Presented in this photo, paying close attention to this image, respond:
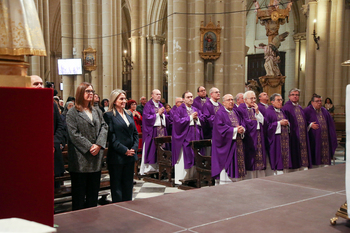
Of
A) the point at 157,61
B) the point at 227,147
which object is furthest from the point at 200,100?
the point at 157,61

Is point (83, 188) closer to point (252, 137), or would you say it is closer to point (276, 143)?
point (252, 137)

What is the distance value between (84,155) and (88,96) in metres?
0.70

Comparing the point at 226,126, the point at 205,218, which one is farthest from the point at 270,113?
the point at 205,218

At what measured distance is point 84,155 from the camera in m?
4.20

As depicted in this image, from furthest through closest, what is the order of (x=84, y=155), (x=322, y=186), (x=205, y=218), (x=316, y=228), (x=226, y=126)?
(x=226, y=126)
(x=84, y=155)
(x=322, y=186)
(x=205, y=218)
(x=316, y=228)

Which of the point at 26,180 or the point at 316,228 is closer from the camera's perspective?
the point at 26,180

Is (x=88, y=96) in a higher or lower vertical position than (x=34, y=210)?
higher

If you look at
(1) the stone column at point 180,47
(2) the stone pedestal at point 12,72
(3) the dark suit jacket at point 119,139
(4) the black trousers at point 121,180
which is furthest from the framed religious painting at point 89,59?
(2) the stone pedestal at point 12,72

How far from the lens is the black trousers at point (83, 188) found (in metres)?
4.29

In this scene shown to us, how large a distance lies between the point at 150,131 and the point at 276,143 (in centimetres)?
295

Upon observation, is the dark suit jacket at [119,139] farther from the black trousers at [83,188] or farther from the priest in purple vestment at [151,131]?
the priest in purple vestment at [151,131]

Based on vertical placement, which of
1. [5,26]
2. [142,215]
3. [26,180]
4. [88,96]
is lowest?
[142,215]

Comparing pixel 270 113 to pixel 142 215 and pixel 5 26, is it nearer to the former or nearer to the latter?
pixel 142 215

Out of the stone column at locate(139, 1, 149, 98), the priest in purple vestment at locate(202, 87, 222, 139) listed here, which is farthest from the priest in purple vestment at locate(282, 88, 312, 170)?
the stone column at locate(139, 1, 149, 98)
